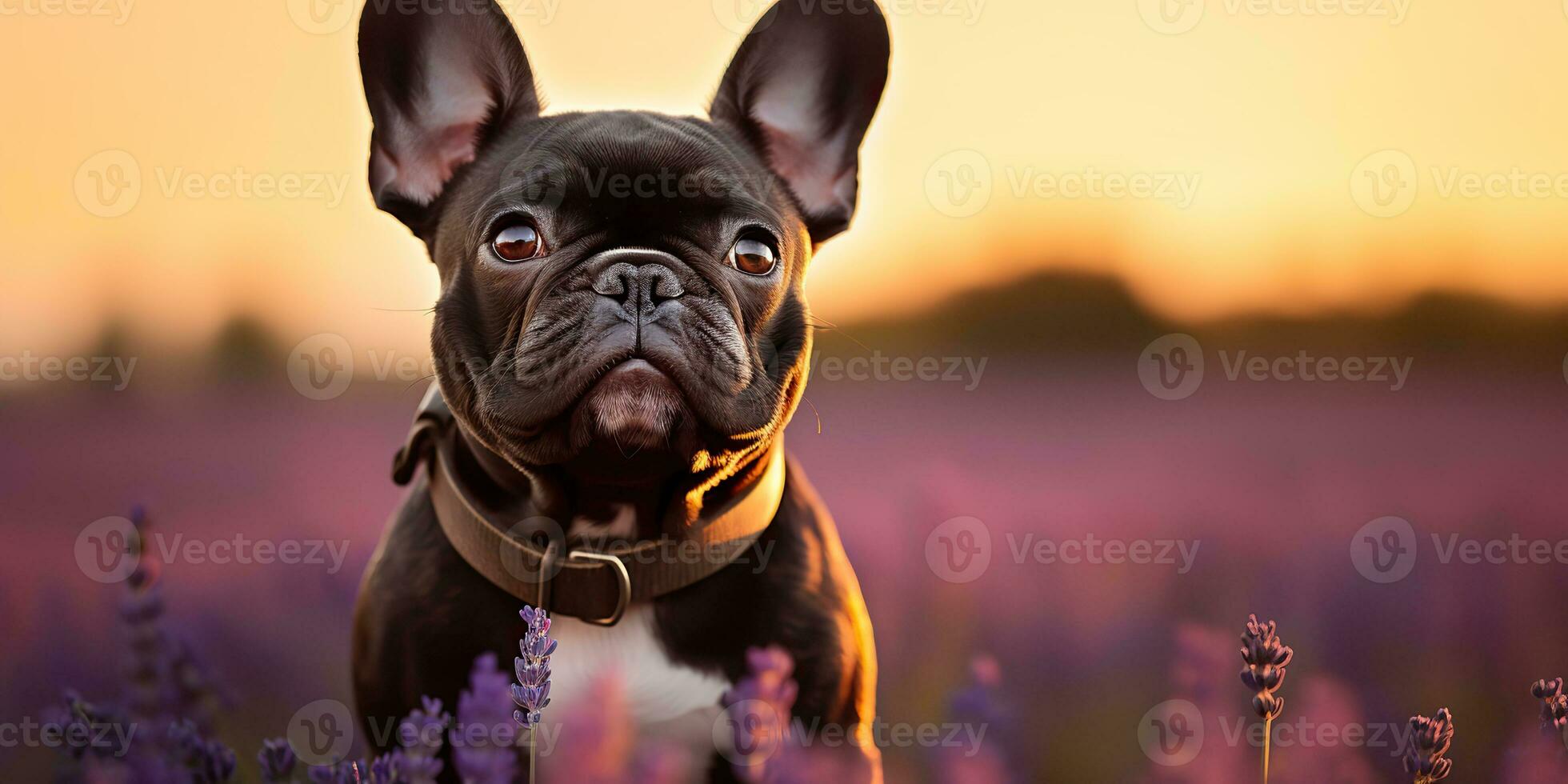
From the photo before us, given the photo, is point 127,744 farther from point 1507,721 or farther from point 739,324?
point 1507,721

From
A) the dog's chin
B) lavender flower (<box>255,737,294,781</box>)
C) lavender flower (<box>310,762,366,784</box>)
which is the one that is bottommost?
lavender flower (<box>255,737,294,781</box>)

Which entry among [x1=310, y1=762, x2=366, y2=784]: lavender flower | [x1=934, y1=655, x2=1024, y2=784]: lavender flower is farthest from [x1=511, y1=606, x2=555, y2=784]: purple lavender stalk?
[x1=934, y1=655, x2=1024, y2=784]: lavender flower

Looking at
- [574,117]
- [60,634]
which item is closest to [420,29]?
[574,117]

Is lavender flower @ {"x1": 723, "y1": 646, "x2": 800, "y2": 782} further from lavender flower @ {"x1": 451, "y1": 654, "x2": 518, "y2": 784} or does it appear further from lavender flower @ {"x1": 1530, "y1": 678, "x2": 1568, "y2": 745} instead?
lavender flower @ {"x1": 1530, "y1": 678, "x2": 1568, "y2": 745}

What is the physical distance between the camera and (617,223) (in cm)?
261

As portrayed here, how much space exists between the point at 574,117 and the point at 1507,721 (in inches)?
125

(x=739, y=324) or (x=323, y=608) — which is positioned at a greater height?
(x=739, y=324)

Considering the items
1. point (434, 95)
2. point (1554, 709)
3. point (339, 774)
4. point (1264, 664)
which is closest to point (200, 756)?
point (339, 774)

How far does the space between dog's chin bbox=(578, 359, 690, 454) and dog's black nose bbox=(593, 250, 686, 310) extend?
0.42ft

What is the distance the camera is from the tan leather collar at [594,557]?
8.11 ft

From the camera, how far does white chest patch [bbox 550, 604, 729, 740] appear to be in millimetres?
2518

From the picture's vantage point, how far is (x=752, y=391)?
243 centimetres

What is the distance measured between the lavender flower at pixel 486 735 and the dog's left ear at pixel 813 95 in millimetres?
1857

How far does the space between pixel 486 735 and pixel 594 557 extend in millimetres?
882
